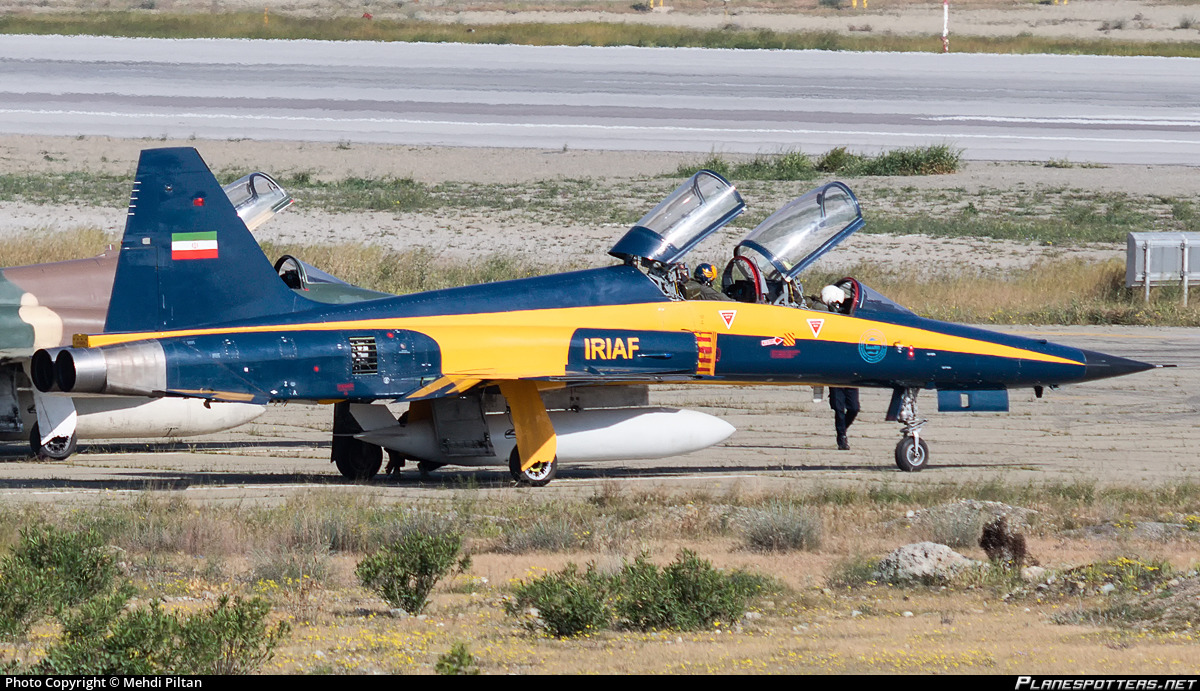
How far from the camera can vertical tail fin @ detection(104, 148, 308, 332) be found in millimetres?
14719

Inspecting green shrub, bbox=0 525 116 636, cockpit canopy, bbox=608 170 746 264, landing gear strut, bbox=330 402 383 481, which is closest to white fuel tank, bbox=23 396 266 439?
landing gear strut, bbox=330 402 383 481

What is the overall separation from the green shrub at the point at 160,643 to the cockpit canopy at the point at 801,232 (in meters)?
8.68

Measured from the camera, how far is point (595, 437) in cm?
1608

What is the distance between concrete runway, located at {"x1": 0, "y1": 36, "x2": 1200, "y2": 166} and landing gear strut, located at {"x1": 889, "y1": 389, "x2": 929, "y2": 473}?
2758 centimetres

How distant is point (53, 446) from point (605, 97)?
39113mm

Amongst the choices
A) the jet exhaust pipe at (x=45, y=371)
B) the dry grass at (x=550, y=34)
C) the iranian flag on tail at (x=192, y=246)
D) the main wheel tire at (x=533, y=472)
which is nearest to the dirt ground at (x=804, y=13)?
the dry grass at (x=550, y=34)

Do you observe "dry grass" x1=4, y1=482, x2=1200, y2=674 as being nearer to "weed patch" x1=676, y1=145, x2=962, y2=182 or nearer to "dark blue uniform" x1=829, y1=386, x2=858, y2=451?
"dark blue uniform" x1=829, y1=386, x2=858, y2=451

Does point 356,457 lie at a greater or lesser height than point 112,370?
lesser

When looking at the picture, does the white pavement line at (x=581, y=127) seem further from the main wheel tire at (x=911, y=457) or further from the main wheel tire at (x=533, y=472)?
the main wheel tire at (x=533, y=472)

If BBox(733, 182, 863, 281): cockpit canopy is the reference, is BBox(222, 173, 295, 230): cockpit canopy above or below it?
above

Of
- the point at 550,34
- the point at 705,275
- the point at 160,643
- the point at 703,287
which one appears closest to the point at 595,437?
the point at 703,287

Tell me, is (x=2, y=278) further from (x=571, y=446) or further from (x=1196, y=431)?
(x=1196, y=431)

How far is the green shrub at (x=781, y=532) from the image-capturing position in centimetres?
1253

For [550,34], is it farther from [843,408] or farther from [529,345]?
[529,345]
